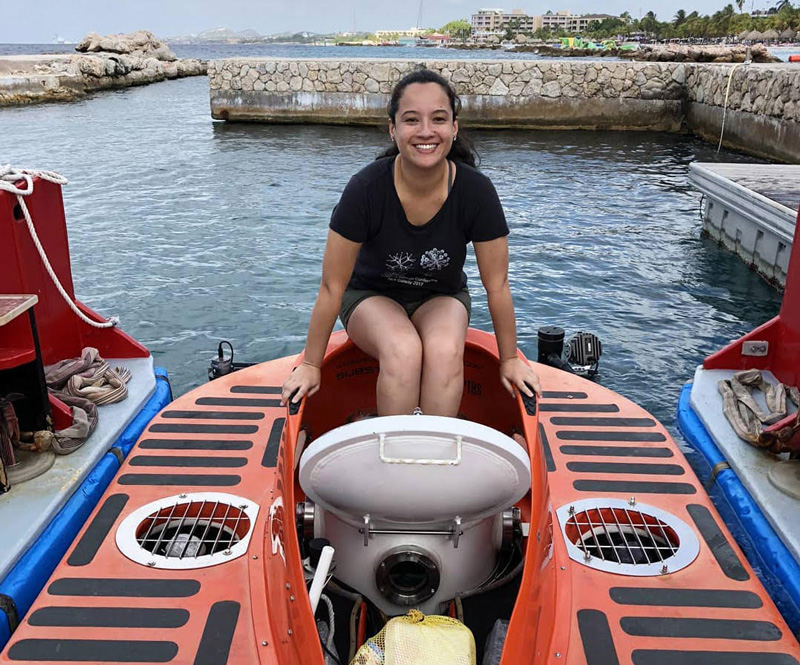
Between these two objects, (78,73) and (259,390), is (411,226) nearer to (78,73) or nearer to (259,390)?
(259,390)

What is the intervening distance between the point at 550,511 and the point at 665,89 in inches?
714

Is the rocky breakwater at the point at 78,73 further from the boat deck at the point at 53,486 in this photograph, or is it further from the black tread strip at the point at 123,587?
the black tread strip at the point at 123,587

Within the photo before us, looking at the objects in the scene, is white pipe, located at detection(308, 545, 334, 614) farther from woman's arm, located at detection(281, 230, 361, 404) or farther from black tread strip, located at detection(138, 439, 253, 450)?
black tread strip, located at detection(138, 439, 253, 450)

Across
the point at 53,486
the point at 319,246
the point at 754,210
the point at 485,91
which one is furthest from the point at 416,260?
the point at 485,91

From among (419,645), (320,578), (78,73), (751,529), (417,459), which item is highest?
(78,73)

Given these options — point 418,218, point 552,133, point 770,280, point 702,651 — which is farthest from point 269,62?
point 702,651

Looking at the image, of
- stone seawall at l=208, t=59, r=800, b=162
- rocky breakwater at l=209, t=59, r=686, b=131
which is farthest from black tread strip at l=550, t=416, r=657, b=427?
rocky breakwater at l=209, t=59, r=686, b=131

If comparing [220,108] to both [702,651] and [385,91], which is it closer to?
[385,91]

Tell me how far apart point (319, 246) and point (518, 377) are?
20.7 feet

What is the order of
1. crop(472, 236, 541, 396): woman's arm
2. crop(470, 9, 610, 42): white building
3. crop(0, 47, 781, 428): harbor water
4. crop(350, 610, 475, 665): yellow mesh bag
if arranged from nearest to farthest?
1. crop(350, 610, 475, 665): yellow mesh bag
2. crop(472, 236, 541, 396): woman's arm
3. crop(0, 47, 781, 428): harbor water
4. crop(470, 9, 610, 42): white building

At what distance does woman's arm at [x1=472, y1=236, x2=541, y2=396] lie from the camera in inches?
113

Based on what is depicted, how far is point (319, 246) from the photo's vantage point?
29.0 ft

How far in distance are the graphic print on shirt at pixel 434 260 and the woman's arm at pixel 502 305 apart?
13cm

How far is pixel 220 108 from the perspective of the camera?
62.2 feet
